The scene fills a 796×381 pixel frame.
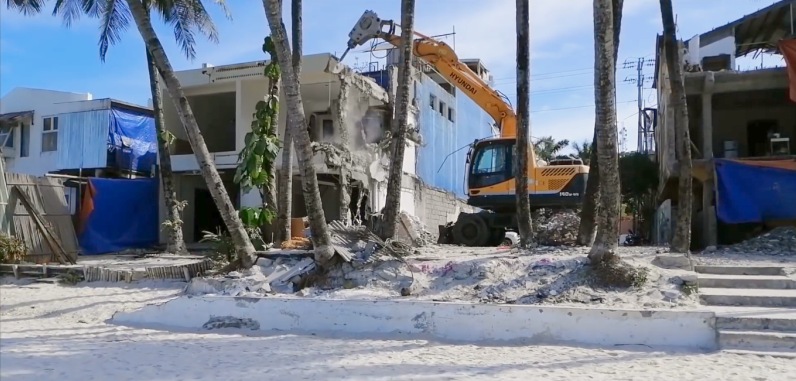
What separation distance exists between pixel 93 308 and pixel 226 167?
10124 millimetres

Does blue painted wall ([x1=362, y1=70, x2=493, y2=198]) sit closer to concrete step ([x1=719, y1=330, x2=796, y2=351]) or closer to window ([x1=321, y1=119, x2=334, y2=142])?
window ([x1=321, y1=119, x2=334, y2=142])

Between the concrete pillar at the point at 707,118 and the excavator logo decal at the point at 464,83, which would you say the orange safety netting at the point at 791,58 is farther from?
the excavator logo decal at the point at 464,83

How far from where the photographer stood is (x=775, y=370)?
6.27m

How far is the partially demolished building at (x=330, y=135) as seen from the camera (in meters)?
19.1

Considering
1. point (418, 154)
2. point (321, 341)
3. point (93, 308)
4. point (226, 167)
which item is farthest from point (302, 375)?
point (418, 154)

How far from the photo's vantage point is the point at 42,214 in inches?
584

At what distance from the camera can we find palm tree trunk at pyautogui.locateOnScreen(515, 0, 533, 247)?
1228 cm

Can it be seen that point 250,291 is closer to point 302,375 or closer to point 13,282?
point 302,375

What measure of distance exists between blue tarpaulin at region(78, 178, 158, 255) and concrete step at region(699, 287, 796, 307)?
16480 mm

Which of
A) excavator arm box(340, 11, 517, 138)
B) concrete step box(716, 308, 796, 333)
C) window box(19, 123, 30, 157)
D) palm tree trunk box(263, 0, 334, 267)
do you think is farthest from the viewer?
window box(19, 123, 30, 157)

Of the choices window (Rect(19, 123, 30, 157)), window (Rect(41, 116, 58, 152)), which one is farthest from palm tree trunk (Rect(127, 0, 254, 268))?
window (Rect(19, 123, 30, 157))

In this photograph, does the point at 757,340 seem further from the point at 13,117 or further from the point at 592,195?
the point at 13,117

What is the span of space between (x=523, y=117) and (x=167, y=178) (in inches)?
427

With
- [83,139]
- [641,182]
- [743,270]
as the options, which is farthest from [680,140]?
[83,139]
